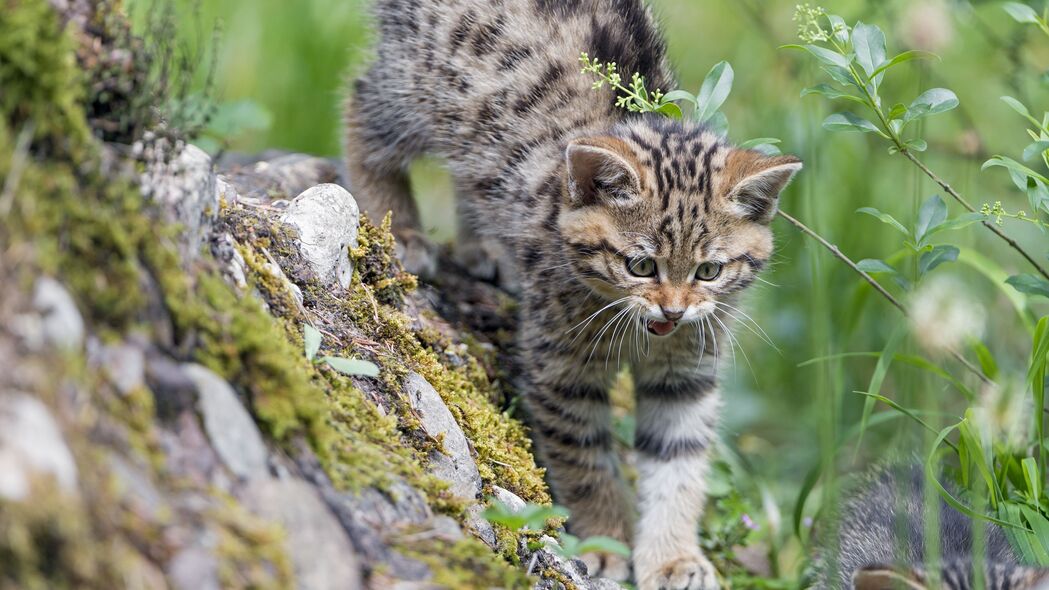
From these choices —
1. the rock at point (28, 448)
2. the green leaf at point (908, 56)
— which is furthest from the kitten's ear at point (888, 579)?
the rock at point (28, 448)

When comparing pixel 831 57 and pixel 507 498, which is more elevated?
pixel 831 57

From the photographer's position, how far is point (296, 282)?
9.03 ft

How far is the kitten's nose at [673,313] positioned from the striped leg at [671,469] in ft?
1.57

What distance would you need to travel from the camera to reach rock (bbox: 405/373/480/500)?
2625 millimetres

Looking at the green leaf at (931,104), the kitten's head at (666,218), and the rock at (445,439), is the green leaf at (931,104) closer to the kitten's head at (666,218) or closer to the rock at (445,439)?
the kitten's head at (666,218)

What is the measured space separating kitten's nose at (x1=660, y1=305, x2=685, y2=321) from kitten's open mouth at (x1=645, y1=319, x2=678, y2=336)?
0.05m

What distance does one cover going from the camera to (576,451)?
356 centimetres

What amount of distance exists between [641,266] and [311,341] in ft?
4.11

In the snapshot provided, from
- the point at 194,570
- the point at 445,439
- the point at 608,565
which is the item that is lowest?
the point at 608,565

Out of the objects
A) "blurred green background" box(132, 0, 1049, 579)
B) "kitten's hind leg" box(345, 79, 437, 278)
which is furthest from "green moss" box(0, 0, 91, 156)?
"blurred green background" box(132, 0, 1049, 579)

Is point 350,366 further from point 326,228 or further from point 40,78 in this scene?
point 40,78

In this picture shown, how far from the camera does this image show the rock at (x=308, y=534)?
5.87 ft

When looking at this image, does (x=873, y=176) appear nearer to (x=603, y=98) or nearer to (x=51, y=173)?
(x=603, y=98)

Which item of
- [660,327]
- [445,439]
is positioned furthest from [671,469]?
[445,439]
